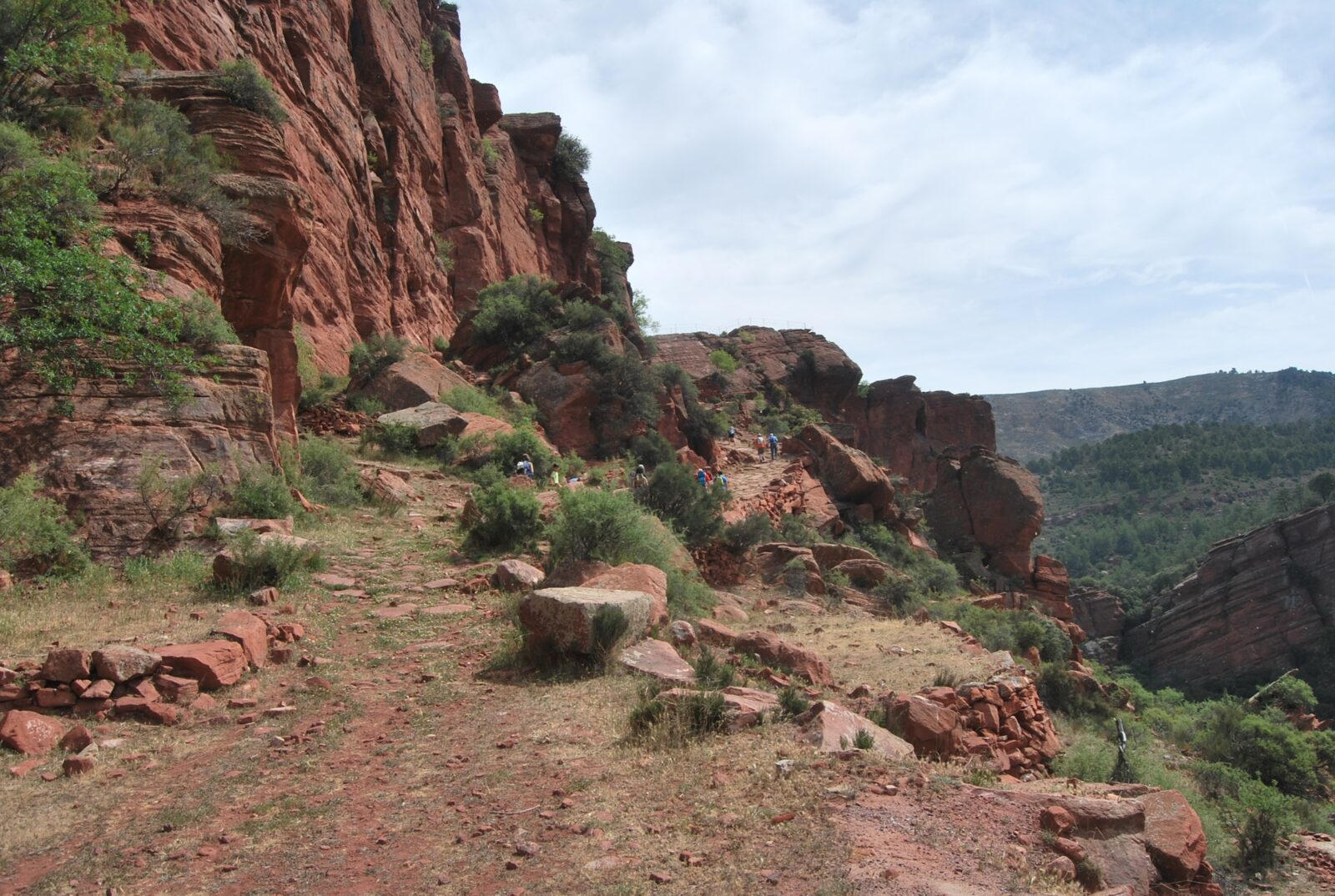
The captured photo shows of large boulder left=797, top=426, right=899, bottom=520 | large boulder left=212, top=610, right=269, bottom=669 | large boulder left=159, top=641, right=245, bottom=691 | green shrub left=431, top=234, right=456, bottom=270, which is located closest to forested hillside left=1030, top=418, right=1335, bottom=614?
large boulder left=797, top=426, right=899, bottom=520

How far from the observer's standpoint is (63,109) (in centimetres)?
1273

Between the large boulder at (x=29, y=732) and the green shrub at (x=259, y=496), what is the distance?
4.71 meters

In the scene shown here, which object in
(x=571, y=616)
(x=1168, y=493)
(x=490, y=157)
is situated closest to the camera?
(x=571, y=616)

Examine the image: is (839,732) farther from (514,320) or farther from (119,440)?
(514,320)

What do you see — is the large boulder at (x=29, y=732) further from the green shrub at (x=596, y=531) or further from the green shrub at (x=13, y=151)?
the green shrub at (x=13, y=151)

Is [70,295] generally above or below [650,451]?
above

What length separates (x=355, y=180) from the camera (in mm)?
24578

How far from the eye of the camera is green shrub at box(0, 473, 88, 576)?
822 centimetres

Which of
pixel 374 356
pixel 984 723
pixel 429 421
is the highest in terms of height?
pixel 374 356

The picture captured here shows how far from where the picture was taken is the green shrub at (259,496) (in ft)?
34.7

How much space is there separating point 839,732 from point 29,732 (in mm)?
5820

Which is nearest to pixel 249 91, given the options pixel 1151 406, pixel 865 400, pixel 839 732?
pixel 839 732

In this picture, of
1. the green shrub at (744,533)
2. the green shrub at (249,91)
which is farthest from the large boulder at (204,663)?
the green shrub at (744,533)

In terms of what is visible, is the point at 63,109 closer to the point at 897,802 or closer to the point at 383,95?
the point at 897,802
